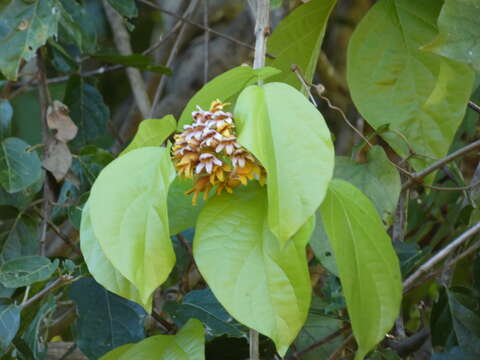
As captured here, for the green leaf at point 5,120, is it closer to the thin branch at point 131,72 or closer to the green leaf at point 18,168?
the green leaf at point 18,168

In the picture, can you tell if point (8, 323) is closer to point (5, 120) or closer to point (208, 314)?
point (208, 314)

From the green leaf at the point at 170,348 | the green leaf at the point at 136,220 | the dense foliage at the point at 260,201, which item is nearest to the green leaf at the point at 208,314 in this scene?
the dense foliage at the point at 260,201

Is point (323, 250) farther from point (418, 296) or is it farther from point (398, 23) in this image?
point (418, 296)

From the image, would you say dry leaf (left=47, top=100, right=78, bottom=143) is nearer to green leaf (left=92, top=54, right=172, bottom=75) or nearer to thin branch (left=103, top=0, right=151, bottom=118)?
green leaf (left=92, top=54, right=172, bottom=75)

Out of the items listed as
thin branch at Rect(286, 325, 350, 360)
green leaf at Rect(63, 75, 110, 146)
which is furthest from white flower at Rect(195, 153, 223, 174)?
green leaf at Rect(63, 75, 110, 146)

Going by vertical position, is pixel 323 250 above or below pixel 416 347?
above

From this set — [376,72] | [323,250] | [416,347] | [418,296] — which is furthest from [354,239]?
[418,296]
